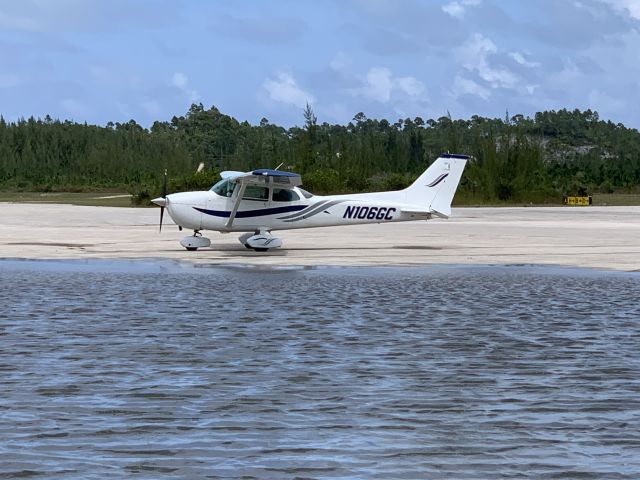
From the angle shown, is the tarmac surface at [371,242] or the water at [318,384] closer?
the water at [318,384]

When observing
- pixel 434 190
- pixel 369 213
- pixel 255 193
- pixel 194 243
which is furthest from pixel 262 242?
pixel 434 190

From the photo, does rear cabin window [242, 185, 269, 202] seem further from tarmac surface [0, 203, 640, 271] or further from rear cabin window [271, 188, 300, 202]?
tarmac surface [0, 203, 640, 271]

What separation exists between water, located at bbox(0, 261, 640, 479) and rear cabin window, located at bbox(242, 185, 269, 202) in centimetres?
960

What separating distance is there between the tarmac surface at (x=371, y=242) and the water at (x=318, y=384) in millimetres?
7943

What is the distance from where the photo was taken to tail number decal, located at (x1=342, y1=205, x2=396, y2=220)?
94.9 ft

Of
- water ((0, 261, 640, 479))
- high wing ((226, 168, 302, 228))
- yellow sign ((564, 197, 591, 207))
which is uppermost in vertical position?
yellow sign ((564, 197, 591, 207))

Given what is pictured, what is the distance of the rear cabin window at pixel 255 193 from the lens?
2802 cm

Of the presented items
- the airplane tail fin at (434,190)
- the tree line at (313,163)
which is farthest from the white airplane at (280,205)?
the tree line at (313,163)

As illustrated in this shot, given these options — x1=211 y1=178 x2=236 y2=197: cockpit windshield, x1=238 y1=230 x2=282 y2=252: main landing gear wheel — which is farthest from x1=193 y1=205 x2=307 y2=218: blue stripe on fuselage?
x1=238 y1=230 x2=282 y2=252: main landing gear wheel

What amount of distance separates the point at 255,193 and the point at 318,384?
60.6 feet

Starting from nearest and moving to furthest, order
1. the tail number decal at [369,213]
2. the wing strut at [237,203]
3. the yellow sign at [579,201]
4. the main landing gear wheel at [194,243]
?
1. the wing strut at [237,203]
2. the main landing gear wheel at [194,243]
3. the tail number decal at [369,213]
4. the yellow sign at [579,201]

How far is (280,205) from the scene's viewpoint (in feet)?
92.7

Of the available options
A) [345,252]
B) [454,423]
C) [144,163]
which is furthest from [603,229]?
[144,163]

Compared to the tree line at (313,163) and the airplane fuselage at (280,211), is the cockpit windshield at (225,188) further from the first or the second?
the tree line at (313,163)
